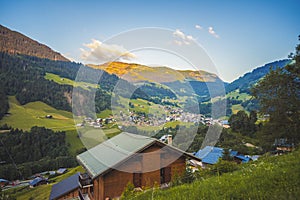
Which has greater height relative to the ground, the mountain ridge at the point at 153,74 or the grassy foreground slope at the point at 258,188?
the mountain ridge at the point at 153,74

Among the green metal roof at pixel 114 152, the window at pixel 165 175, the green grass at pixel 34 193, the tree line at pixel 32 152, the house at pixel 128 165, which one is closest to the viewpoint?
the green metal roof at pixel 114 152

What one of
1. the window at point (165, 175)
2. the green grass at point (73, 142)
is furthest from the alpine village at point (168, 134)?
the green grass at point (73, 142)

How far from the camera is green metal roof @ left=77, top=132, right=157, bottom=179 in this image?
1372cm

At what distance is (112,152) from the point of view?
1553 cm

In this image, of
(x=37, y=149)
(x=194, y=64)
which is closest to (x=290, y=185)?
(x=194, y=64)

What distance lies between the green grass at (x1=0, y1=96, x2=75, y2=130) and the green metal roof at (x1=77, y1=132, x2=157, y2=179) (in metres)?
114

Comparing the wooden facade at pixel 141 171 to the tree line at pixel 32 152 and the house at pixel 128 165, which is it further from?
the tree line at pixel 32 152

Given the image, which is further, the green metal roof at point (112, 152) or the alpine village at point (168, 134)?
the green metal roof at point (112, 152)

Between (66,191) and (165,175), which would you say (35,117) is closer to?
(66,191)

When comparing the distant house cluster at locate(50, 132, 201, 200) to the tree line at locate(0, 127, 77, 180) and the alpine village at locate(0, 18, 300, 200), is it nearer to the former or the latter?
the alpine village at locate(0, 18, 300, 200)

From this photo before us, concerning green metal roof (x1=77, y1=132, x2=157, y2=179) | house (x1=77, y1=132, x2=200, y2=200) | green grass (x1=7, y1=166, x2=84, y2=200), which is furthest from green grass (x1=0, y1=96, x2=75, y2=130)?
house (x1=77, y1=132, x2=200, y2=200)

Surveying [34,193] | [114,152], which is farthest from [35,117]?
[114,152]

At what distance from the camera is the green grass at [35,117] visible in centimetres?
12362

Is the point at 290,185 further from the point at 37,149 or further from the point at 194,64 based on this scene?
the point at 37,149
